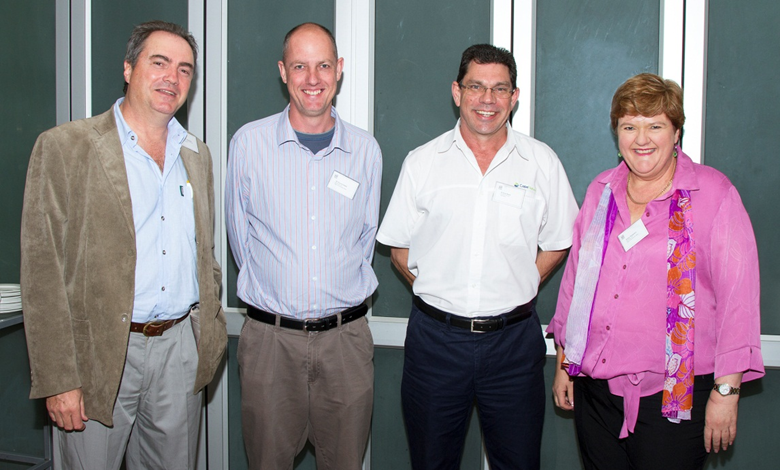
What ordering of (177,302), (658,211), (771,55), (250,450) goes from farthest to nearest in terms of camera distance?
(771,55), (250,450), (177,302), (658,211)

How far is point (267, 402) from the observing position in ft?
7.38

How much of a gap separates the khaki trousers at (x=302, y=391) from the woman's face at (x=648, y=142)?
4.10ft

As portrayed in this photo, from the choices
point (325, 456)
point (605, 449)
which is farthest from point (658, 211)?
point (325, 456)

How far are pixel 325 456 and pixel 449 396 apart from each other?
62cm

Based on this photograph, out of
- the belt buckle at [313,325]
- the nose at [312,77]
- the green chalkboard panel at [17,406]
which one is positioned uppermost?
the nose at [312,77]

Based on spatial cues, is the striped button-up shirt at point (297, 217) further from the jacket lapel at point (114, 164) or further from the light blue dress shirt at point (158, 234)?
the jacket lapel at point (114, 164)

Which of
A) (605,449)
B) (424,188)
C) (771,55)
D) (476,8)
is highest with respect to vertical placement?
(476,8)

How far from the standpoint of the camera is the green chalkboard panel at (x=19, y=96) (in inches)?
106

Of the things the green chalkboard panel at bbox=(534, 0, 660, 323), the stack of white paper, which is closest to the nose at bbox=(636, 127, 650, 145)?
the green chalkboard panel at bbox=(534, 0, 660, 323)

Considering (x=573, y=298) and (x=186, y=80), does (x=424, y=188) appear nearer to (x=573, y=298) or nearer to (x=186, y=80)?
(x=573, y=298)

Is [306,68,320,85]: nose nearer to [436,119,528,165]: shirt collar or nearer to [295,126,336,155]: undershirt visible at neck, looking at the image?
[295,126,336,155]: undershirt visible at neck

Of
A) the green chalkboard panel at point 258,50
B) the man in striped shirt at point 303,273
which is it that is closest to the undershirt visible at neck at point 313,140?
the man in striped shirt at point 303,273

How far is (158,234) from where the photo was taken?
1947 millimetres

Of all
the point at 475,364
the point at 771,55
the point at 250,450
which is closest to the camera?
the point at 475,364
